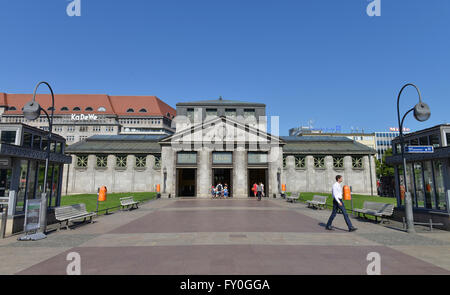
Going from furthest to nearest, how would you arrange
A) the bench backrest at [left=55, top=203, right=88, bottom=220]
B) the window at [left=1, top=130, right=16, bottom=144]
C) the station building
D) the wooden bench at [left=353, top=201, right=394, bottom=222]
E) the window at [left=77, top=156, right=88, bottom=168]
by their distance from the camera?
1. the window at [left=77, top=156, right=88, bottom=168]
2. the station building
3. the wooden bench at [left=353, top=201, right=394, bottom=222]
4. the bench backrest at [left=55, top=203, right=88, bottom=220]
5. the window at [left=1, top=130, right=16, bottom=144]

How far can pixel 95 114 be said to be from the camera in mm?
92812

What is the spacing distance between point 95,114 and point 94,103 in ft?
25.9

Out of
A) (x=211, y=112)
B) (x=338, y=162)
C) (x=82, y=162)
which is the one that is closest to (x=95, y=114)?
(x=82, y=162)

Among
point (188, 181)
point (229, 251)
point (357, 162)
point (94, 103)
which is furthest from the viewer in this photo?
point (94, 103)

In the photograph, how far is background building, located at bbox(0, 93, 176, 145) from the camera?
89438 mm

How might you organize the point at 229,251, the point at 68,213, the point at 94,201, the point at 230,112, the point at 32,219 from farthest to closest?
the point at 230,112, the point at 94,201, the point at 68,213, the point at 32,219, the point at 229,251

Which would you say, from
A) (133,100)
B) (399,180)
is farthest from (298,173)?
(133,100)

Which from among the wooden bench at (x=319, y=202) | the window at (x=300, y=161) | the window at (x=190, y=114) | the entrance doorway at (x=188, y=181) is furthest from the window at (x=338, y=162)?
the window at (x=190, y=114)

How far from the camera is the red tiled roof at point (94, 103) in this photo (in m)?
95.0

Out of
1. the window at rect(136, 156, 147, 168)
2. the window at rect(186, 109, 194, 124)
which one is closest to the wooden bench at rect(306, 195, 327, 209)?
the window at rect(136, 156, 147, 168)

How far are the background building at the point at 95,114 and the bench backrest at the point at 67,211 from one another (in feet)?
257

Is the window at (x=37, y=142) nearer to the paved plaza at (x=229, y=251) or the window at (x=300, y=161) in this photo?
the paved plaza at (x=229, y=251)

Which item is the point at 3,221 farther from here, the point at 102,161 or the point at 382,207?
the point at 102,161

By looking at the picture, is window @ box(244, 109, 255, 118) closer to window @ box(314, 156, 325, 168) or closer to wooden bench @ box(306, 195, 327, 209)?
window @ box(314, 156, 325, 168)
